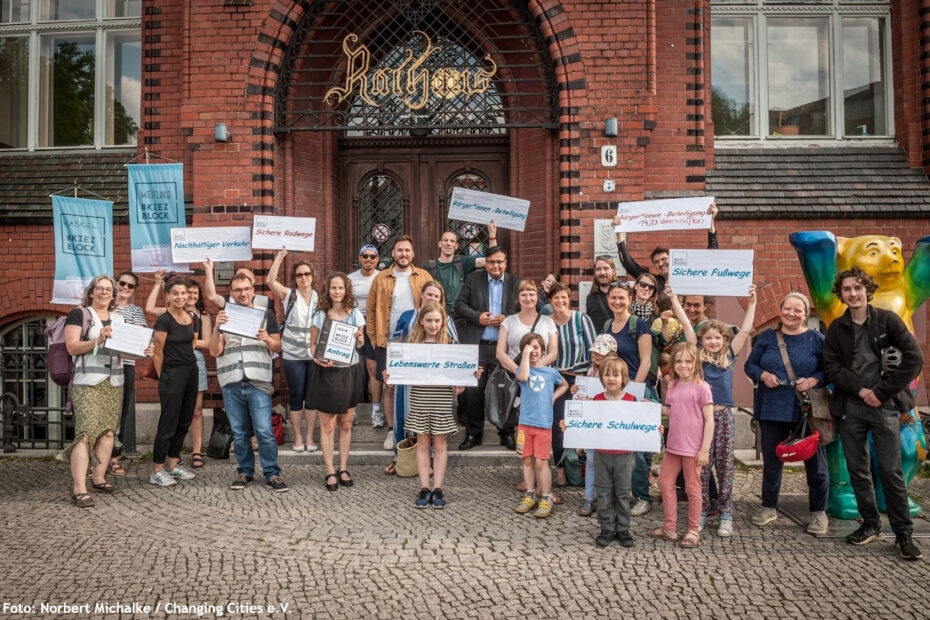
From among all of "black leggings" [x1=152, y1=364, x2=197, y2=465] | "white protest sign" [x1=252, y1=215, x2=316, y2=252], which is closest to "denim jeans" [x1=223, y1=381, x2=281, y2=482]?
"black leggings" [x1=152, y1=364, x2=197, y2=465]

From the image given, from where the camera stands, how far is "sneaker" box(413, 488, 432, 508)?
582 centimetres

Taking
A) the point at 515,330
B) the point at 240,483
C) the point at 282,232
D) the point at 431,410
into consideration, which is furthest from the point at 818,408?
the point at 282,232

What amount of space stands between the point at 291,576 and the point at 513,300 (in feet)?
11.8

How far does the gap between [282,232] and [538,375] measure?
3.38m

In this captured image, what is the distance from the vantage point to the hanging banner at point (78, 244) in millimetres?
7738

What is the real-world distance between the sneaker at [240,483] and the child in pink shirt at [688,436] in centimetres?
348

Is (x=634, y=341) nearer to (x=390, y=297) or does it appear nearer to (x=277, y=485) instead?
(x=390, y=297)

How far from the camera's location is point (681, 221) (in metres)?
6.98

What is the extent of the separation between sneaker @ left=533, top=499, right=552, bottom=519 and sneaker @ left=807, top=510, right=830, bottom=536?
1868 mm

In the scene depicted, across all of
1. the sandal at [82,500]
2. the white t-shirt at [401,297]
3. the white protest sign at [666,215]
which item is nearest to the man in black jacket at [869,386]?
the white protest sign at [666,215]

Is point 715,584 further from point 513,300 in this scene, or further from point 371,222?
point 371,222

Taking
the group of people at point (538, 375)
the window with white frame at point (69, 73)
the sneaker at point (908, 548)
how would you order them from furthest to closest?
the window with white frame at point (69, 73) → the group of people at point (538, 375) → the sneaker at point (908, 548)

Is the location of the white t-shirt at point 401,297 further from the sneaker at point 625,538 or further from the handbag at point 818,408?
the handbag at point 818,408

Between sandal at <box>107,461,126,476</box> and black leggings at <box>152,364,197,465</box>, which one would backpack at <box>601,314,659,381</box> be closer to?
black leggings at <box>152,364,197,465</box>
